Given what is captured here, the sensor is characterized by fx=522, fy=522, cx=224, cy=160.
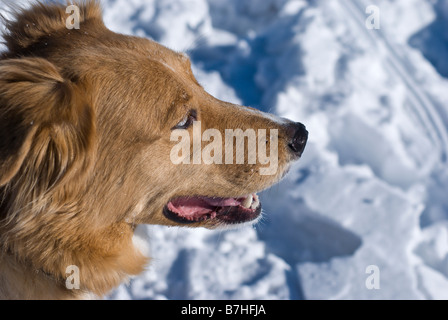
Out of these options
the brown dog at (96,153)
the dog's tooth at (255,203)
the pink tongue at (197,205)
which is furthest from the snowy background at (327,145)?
the dog's tooth at (255,203)

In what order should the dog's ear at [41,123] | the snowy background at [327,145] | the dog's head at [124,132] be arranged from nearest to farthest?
the dog's ear at [41,123] < the dog's head at [124,132] < the snowy background at [327,145]

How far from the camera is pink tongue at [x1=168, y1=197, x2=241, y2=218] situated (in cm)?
269

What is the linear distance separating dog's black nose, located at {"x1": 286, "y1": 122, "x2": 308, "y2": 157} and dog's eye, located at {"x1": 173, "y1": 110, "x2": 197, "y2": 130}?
0.55 meters

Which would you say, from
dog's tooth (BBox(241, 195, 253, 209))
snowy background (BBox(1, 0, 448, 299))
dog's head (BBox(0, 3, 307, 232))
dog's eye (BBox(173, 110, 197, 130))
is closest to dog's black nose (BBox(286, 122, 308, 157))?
dog's head (BBox(0, 3, 307, 232))

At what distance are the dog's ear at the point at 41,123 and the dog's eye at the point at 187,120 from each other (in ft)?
1.36

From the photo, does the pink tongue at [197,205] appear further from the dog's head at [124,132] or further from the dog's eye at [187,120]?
the dog's eye at [187,120]

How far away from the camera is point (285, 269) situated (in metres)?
3.62

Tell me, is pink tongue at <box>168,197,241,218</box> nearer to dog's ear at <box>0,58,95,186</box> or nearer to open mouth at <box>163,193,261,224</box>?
open mouth at <box>163,193,261,224</box>

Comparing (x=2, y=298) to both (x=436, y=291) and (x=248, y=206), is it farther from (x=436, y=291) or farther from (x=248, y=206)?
(x=436, y=291)

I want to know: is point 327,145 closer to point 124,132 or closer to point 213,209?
point 213,209

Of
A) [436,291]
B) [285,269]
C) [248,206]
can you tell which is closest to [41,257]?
[248,206]

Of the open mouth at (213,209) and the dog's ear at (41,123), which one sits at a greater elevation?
the dog's ear at (41,123)

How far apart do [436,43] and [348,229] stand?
229cm

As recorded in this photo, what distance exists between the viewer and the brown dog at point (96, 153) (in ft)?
7.00
